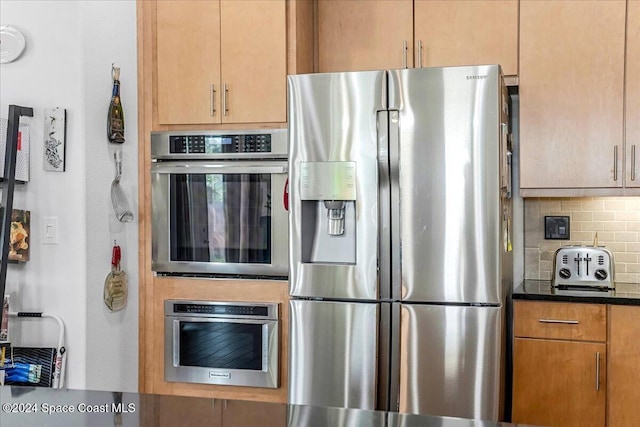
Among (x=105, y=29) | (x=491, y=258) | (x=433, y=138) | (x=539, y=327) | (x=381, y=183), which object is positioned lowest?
(x=539, y=327)

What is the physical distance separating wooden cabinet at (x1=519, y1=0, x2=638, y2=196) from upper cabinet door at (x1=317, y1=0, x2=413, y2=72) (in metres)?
0.54

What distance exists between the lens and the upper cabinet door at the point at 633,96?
287 cm

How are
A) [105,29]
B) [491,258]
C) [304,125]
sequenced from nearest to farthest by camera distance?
[491,258] < [304,125] < [105,29]

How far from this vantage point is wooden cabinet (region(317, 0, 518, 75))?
120 inches

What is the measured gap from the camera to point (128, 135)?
319 cm

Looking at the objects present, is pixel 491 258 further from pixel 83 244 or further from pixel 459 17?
pixel 83 244

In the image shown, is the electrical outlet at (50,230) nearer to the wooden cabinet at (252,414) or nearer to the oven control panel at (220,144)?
the oven control panel at (220,144)

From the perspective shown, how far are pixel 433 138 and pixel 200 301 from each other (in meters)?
1.32

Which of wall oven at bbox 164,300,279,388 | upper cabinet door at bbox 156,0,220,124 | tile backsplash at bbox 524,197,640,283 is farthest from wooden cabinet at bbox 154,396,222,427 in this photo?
tile backsplash at bbox 524,197,640,283

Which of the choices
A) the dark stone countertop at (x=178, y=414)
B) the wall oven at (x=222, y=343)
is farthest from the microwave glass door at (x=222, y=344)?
the dark stone countertop at (x=178, y=414)

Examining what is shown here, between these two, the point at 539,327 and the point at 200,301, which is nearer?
the point at 539,327

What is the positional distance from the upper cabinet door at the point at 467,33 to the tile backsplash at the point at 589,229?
2.37 ft

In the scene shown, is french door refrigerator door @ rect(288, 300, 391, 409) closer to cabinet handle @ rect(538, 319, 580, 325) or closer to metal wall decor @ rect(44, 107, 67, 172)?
cabinet handle @ rect(538, 319, 580, 325)

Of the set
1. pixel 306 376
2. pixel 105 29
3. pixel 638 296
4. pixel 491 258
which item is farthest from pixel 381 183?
pixel 105 29
